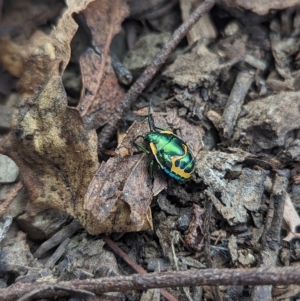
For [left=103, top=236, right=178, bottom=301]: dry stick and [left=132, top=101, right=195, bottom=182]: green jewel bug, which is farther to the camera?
[left=132, top=101, right=195, bottom=182]: green jewel bug

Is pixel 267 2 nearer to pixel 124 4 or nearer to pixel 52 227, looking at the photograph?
pixel 124 4

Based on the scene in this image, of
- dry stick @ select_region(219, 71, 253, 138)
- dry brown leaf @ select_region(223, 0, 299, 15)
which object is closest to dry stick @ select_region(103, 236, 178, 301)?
dry stick @ select_region(219, 71, 253, 138)

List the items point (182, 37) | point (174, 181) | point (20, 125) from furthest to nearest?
point (182, 37), point (174, 181), point (20, 125)

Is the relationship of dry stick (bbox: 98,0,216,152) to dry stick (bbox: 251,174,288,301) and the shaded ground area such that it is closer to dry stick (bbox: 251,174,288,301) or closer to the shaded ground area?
the shaded ground area

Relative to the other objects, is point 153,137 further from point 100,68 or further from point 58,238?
point 58,238

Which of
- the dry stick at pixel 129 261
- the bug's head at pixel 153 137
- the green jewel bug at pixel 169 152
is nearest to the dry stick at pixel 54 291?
the dry stick at pixel 129 261

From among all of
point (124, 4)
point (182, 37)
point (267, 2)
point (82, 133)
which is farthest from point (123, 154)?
point (267, 2)
